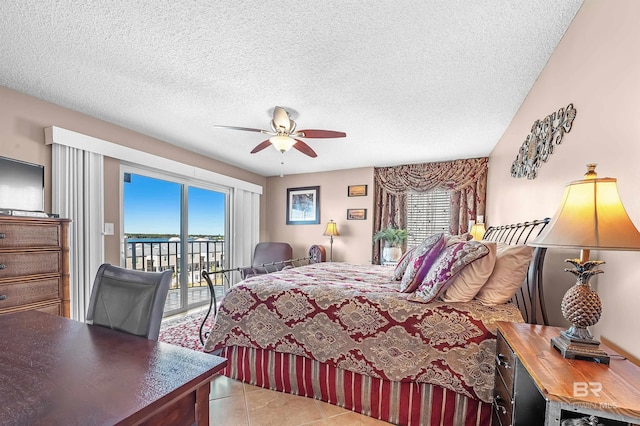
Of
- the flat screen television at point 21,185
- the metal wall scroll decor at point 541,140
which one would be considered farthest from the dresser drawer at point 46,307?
the metal wall scroll decor at point 541,140

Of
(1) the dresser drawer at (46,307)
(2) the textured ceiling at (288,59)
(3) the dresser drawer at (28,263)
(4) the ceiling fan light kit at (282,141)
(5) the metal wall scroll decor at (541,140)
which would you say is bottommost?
(1) the dresser drawer at (46,307)

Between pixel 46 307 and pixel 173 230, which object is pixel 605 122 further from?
pixel 173 230

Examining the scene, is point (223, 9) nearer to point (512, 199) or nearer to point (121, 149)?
point (121, 149)

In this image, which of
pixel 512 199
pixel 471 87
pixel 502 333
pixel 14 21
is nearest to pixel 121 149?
pixel 14 21

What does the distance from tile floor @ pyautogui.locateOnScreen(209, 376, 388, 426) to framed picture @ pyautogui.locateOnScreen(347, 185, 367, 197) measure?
3629 millimetres

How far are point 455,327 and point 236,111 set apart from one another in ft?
8.49

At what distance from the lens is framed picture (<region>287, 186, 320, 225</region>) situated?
5469 millimetres

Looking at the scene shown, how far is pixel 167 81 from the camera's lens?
2.22 m

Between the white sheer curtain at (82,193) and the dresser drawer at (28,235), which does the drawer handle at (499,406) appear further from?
the white sheer curtain at (82,193)

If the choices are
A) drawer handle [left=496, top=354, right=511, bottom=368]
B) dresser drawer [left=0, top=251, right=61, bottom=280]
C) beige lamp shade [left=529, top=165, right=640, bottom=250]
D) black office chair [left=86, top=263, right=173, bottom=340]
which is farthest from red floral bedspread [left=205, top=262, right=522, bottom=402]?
dresser drawer [left=0, top=251, right=61, bottom=280]

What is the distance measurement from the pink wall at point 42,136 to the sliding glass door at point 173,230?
0.61 feet

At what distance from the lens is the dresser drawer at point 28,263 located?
191 cm

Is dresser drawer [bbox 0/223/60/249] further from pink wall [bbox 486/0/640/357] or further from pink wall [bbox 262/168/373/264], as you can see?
pink wall [bbox 262/168/373/264]

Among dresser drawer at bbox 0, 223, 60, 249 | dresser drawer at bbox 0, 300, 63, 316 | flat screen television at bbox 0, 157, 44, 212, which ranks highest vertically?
flat screen television at bbox 0, 157, 44, 212
